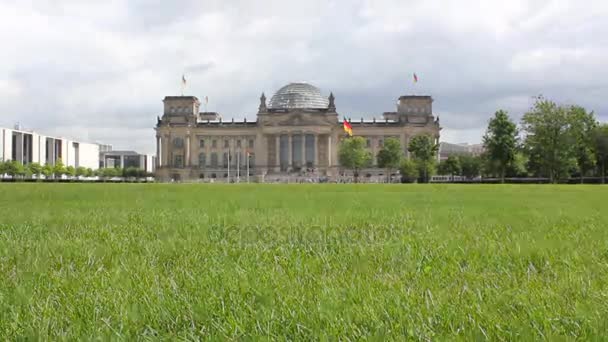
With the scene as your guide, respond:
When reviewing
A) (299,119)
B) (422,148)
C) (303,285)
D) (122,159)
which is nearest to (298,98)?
(299,119)

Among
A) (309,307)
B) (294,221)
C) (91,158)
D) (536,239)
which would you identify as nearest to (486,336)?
(309,307)

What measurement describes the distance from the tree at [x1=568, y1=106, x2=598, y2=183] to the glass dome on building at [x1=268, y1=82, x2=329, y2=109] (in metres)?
72.5

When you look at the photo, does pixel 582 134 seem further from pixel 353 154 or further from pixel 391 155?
pixel 353 154

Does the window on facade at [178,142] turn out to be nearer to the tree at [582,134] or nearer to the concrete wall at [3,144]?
the concrete wall at [3,144]

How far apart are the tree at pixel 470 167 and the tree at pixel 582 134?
28409 mm

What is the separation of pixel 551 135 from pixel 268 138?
237ft

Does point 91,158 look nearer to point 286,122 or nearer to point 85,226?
point 286,122

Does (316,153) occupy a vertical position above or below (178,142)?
below

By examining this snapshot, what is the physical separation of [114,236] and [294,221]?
3.08m

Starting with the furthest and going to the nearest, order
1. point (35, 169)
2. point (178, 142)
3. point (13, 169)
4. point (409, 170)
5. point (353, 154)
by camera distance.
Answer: point (178, 142) < point (35, 169) < point (13, 169) < point (353, 154) < point (409, 170)

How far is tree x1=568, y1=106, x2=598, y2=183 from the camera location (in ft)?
219

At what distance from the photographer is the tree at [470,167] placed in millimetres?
103562

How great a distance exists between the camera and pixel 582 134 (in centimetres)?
6925

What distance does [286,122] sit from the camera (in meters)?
123
